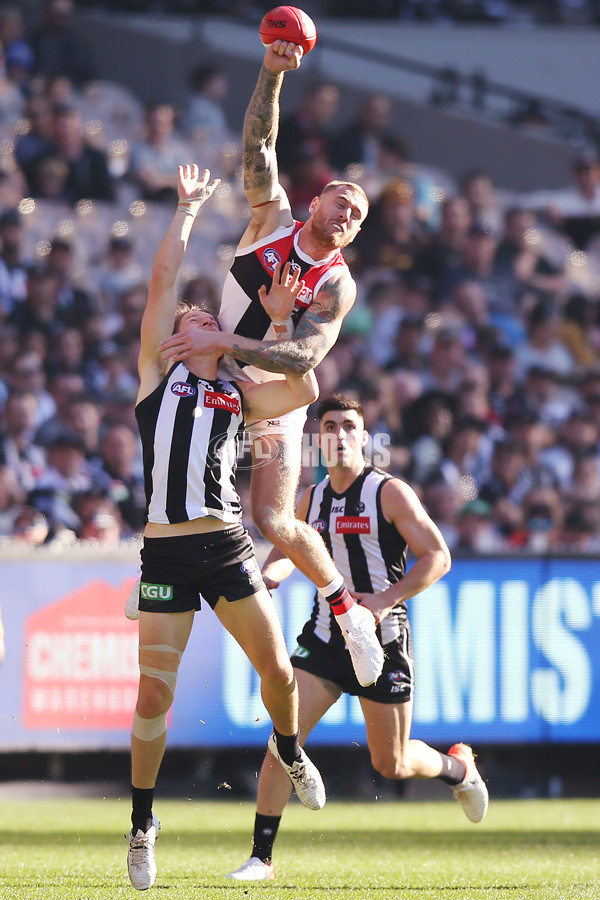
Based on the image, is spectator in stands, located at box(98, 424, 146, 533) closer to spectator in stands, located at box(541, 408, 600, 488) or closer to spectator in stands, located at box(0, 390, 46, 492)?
spectator in stands, located at box(0, 390, 46, 492)

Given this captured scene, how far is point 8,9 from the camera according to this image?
1448 cm

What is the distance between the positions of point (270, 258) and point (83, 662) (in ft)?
13.5

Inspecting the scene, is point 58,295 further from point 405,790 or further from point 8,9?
point 405,790

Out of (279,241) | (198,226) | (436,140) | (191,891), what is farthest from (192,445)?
(436,140)

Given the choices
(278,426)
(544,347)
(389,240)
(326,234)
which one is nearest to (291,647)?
(278,426)

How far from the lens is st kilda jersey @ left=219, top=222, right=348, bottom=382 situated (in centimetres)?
586

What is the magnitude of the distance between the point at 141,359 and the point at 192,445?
46 cm

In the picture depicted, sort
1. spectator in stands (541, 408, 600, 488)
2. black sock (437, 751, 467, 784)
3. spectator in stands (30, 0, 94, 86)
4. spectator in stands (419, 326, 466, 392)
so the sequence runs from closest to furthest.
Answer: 1. black sock (437, 751, 467, 784)
2. spectator in stands (541, 408, 600, 488)
3. spectator in stands (419, 326, 466, 392)
4. spectator in stands (30, 0, 94, 86)

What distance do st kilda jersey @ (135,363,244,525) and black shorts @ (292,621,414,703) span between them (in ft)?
4.10

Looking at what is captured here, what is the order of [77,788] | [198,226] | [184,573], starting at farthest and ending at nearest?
[198,226], [77,788], [184,573]

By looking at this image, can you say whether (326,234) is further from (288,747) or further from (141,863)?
(141,863)

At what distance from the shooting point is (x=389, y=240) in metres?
13.9

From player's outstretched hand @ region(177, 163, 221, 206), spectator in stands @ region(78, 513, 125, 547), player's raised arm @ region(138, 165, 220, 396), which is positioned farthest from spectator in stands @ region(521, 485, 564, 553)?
player's raised arm @ region(138, 165, 220, 396)

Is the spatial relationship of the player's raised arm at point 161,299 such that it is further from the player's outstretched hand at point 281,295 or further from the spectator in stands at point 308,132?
the spectator in stands at point 308,132
